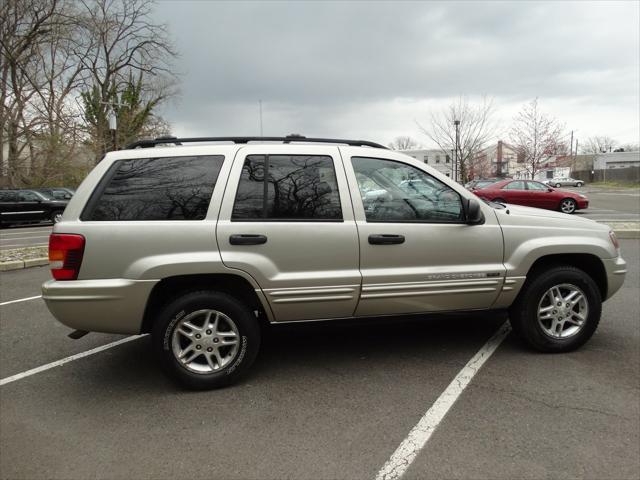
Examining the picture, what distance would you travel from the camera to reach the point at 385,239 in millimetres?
3492

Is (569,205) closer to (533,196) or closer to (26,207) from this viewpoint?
(533,196)

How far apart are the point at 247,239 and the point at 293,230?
0.34 metres

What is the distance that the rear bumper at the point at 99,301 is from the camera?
319 centimetres

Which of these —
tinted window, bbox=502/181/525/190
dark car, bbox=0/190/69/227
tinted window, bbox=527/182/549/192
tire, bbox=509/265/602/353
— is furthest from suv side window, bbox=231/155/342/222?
dark car, bbox=0/190/69/227

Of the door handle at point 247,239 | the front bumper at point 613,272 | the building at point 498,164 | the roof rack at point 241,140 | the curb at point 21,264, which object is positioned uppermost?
the building at point 498,164

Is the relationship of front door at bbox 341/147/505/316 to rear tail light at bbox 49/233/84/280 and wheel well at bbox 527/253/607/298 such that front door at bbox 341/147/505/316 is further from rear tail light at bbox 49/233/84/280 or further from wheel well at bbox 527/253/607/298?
rear tail light at bbox 49/233/84/280

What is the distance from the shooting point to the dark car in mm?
18422

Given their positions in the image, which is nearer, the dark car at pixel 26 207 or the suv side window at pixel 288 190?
the suv side window at pixel 288 190

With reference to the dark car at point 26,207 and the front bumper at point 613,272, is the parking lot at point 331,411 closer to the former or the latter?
the front bumper at point 613,272

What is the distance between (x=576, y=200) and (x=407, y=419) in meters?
18.4

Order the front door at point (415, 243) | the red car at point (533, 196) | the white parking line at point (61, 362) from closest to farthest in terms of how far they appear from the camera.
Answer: the front door at point (415, 243) → the white parking line at point (61, 362) → the red car at point (533, 196)

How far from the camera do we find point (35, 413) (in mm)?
3186

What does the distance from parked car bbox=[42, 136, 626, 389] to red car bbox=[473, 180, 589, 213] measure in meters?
15.3

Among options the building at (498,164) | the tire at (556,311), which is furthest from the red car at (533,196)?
the building at (498,164)
